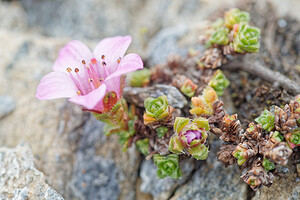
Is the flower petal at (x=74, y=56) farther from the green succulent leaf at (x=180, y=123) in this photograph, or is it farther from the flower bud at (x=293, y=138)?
the flower bud at (x=293, y=138)

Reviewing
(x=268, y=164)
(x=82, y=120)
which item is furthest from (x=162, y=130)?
(x=82, y=120)

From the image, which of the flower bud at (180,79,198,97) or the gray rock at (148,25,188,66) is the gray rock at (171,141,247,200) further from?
the gray rock at (148,25,188,66)

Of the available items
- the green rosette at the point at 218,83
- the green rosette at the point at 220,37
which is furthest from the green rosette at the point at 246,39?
the green rosette at the point at 218,83

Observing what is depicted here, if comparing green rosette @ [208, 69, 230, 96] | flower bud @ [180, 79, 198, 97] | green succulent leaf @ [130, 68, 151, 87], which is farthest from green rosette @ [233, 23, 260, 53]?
green succulent leaf @ [130, 68, 151, 87]

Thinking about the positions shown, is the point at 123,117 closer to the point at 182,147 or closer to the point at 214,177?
the point at 182,147

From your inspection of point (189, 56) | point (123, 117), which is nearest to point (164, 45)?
point (189, 56)

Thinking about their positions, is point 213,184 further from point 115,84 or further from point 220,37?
point 220,37

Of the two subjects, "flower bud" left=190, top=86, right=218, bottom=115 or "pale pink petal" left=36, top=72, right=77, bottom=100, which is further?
"flower bud" left=190, top=86, right=218, bottom=115
